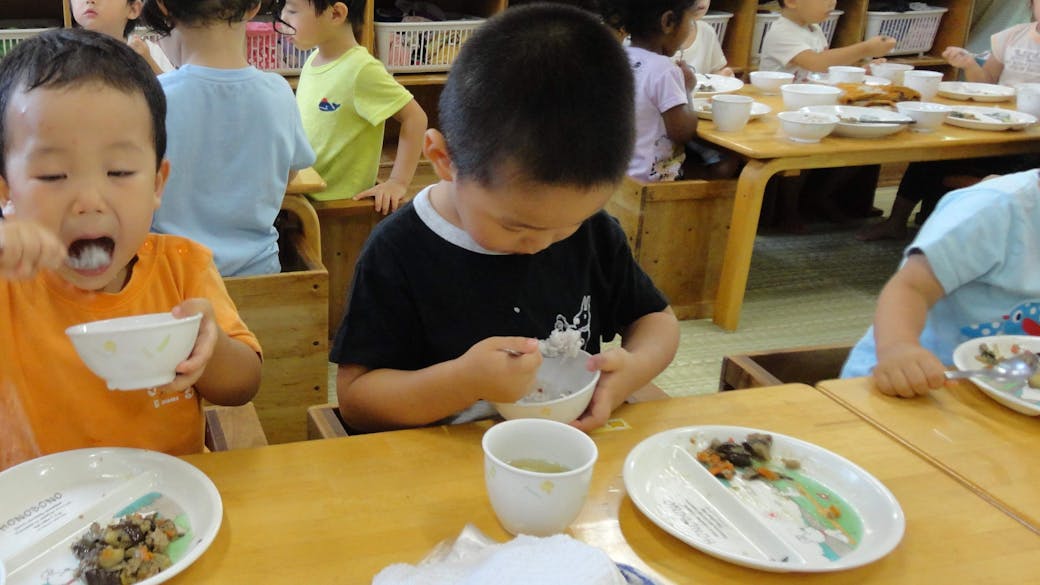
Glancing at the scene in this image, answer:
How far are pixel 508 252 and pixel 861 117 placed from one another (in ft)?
7.31

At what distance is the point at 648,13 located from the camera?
2.89m

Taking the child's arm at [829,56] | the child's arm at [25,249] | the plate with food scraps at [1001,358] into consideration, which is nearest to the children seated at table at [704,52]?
the child's arm at [829,56]

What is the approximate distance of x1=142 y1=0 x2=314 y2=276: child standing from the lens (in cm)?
199

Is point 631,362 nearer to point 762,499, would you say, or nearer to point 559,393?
point 559,393

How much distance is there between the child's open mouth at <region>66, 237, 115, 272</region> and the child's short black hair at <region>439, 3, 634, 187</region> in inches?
15.9

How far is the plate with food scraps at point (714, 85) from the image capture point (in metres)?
3.44

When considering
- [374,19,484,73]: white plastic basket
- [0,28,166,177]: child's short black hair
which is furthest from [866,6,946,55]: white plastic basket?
[0,28,166,177]: child's short black hair

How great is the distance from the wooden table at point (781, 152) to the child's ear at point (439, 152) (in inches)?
72.5

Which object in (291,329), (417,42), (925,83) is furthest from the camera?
(417,42)

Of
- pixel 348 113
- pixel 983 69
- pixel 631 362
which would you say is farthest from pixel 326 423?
pixel 983 69

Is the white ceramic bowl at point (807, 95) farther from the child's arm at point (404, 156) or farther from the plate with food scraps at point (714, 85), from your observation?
the child's arm at point (404, 156)

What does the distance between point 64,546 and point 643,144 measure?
2461 millimetres

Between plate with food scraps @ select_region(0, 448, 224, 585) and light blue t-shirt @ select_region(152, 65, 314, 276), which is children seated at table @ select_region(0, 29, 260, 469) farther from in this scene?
light blue t-shirt @ select_region(152, 65, 314, 276)

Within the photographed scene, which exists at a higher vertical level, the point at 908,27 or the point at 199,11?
the point at 199,11
